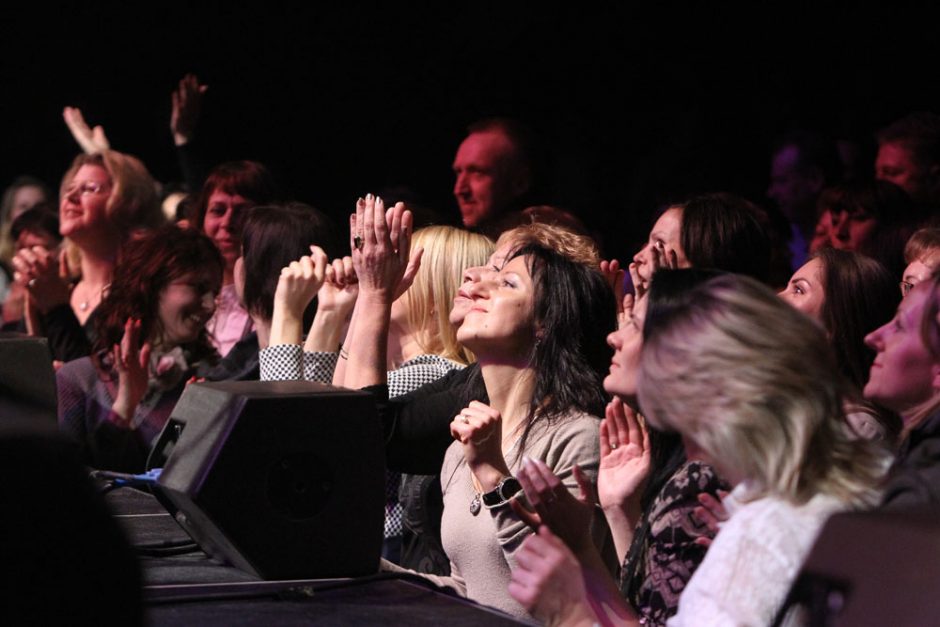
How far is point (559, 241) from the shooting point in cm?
284

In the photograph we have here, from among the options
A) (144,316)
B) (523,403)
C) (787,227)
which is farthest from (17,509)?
(787,227)

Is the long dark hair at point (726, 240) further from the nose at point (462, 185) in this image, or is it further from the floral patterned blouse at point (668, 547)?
the nose at point (462, 185)

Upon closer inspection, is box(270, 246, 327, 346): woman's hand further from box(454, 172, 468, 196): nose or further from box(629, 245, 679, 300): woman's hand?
box(454, 172, 468, 196): nose

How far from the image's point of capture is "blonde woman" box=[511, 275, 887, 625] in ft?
5.17

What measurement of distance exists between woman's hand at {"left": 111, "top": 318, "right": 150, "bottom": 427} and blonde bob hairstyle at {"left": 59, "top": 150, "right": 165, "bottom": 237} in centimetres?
116

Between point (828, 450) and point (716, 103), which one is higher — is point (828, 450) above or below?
below

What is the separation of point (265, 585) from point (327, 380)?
51.3 inches

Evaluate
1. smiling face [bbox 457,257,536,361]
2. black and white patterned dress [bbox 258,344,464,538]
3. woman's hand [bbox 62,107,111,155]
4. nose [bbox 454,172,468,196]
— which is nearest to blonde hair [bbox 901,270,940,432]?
smiling face [bbox 457,257,536,361]

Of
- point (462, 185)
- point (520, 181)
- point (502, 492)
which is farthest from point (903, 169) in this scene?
point (502, 492)

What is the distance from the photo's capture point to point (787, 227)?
452 cm

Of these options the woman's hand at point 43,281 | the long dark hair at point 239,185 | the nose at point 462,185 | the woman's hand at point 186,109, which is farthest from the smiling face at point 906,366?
the woman's hand at point 186,109

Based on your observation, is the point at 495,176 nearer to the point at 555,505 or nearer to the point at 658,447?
the point at 658,447

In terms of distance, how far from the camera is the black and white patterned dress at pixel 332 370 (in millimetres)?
3242

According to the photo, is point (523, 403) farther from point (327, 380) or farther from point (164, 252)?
point (164, 252)
